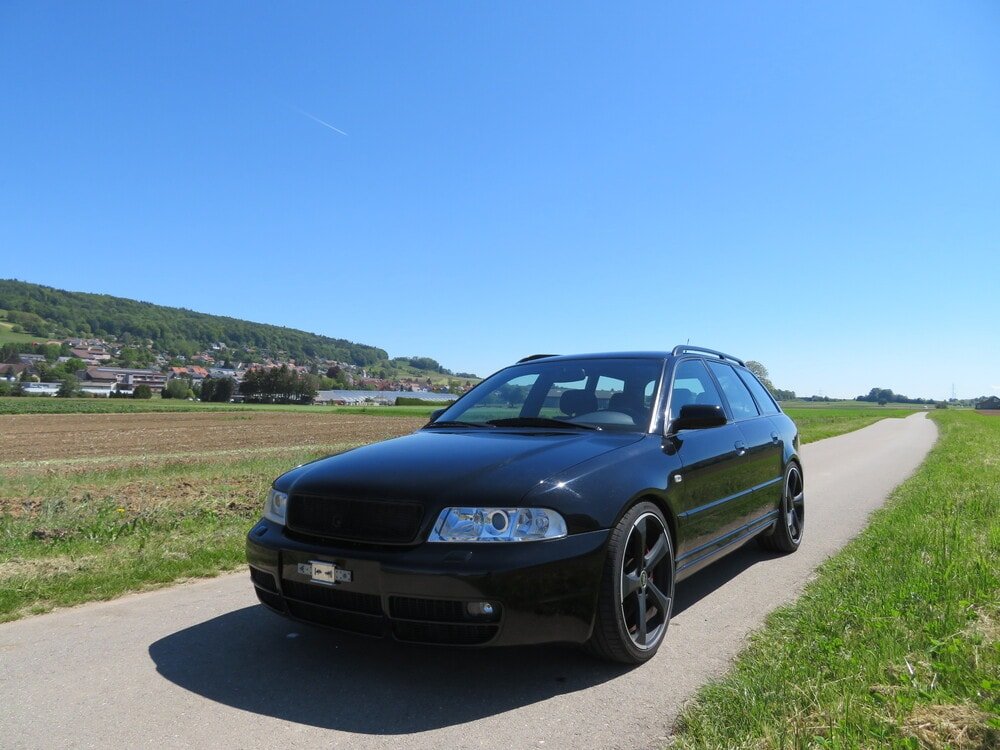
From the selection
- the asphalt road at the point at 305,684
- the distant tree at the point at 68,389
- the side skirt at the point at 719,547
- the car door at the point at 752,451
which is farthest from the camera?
the distant tree at the point at 68,389

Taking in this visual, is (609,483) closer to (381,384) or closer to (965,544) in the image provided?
(965,544)

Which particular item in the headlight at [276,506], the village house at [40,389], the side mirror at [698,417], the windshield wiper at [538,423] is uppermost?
the side mirror at [698,417]

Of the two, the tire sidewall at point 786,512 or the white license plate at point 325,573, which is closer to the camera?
the white license plate at point 325,573

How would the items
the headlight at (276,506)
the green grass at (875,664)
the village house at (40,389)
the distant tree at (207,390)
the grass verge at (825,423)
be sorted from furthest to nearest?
the distant tree at (207,390), the village house at (40,389), the grass verge at (825,423), the headlight at (276,506), the green grass at (875,664)

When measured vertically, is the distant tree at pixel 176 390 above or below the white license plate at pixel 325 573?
below

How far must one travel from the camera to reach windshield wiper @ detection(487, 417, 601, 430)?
4035 mm

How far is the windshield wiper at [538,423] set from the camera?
4.04 metres

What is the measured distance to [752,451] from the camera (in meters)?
5.07

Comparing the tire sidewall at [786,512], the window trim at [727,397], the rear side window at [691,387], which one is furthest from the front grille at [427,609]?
the tire sidewall at [786,512]

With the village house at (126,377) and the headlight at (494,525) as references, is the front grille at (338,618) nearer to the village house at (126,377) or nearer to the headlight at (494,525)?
the headlight at (494,525)

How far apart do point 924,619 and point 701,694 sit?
149 cm

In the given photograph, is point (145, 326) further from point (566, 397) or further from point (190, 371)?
point (566, 397)

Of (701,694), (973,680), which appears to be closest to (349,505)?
(701,694)

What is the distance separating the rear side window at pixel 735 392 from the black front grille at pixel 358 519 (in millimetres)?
3087
